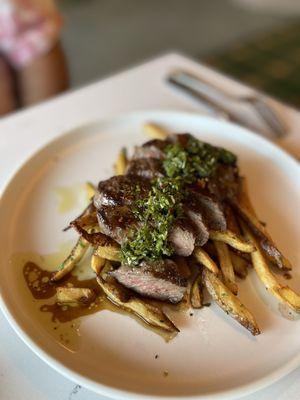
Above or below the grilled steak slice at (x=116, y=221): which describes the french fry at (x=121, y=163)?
above

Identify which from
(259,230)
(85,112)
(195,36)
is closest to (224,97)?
(85,112)

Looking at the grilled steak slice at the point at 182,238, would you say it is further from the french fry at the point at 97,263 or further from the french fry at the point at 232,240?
Result: the french fry at the point at 97,263

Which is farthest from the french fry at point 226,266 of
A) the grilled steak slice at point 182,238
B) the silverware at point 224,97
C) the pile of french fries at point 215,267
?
the silverware at point 224,97

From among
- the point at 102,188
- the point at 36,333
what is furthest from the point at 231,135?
the point at 36,333

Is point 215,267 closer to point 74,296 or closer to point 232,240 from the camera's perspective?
point 232,240

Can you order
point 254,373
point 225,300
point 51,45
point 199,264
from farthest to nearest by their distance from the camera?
point 51,45 → point 199,264 → point 225,300 → point 254,373

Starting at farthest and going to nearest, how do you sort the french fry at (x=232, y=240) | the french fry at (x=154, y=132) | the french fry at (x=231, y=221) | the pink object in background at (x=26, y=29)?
the pink object in background at (x=26, y=29) < the french fry at (x=154, y=132) < the french fry at (x=231, y=221) < the french fry at (x=232, y=240)

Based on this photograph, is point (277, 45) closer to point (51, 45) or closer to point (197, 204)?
point (51, 45)
